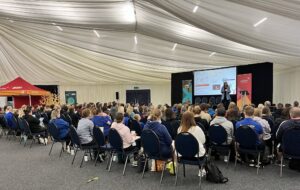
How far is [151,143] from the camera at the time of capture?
13.7 ft

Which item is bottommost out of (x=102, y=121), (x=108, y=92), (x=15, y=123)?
(x=15, y=123)

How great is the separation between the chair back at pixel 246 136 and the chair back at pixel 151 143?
62.6 inches

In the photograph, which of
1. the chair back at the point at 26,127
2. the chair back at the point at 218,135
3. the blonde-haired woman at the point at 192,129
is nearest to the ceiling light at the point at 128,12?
the blonde-haired woman at the point at 192,129

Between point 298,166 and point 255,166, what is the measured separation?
2.45ft

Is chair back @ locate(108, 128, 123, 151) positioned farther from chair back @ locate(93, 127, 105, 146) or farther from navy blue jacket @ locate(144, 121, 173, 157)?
navy blue jacket @ locate(144, 121, 173, 157)

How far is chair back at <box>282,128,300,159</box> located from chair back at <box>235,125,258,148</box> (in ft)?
1.53

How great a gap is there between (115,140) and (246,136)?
2.42 metres

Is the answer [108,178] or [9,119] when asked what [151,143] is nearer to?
[108,178]

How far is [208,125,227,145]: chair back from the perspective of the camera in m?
4.80

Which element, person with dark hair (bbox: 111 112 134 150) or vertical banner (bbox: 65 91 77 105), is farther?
vertical banner (bbox: 65 91 77 105)

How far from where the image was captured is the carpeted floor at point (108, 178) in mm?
4035

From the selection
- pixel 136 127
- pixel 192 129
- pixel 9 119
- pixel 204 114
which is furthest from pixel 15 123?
pixel 192 129

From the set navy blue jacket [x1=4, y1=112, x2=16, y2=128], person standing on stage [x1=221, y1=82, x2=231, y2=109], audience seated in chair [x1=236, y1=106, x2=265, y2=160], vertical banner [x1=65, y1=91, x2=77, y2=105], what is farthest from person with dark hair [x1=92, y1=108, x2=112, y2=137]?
vertical banner [x1=65, y1=91, x2=77, y2=105]

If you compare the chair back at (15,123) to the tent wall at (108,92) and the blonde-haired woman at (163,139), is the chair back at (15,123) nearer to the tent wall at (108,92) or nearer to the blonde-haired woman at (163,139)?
the blonde-haired woman at (163,139)
